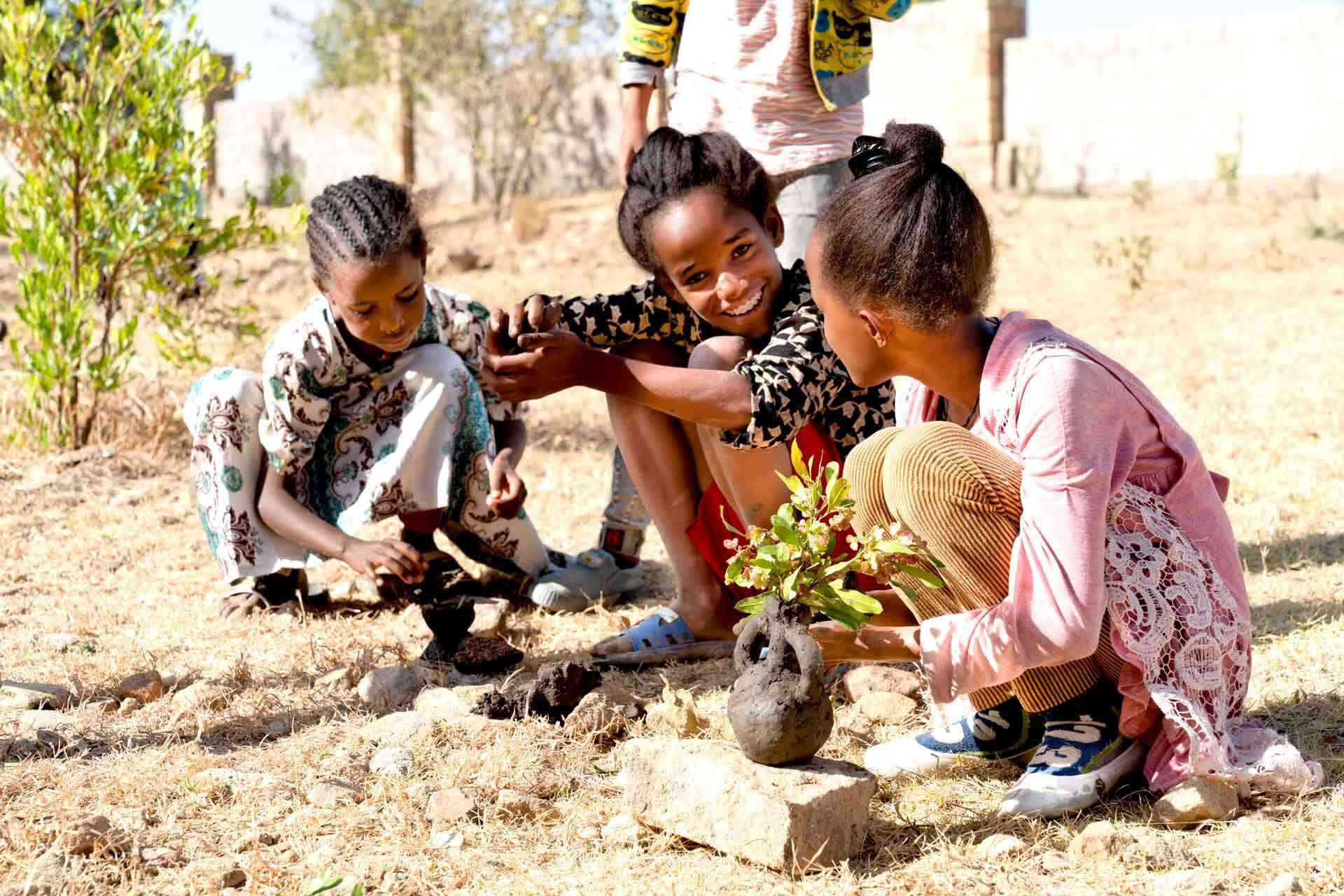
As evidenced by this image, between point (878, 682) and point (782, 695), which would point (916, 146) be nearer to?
point (782, 695)

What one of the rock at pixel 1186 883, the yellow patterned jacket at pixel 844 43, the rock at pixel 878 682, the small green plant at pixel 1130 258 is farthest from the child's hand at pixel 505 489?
the small green plant at pixel 1130 258

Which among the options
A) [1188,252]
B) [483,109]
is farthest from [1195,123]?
[483,109]

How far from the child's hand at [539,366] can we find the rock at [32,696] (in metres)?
1.20

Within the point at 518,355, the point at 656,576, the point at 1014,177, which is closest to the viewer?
the point at 518,355

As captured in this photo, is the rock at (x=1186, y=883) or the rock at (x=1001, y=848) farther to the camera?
the rock at (x=1001, y=848)

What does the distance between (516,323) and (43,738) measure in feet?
4.23

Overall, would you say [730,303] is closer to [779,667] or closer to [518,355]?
[518,355]

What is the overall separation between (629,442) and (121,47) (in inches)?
131

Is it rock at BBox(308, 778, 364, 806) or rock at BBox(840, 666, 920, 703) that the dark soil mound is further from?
rock at BBox(840, 666, 920, 703)

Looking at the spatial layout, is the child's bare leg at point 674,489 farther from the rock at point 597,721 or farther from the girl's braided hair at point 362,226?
the girl's braided hair at point 362,226

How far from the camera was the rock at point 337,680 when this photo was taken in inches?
125

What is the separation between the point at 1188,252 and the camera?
33.9 ft

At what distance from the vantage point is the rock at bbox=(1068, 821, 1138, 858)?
2164mm

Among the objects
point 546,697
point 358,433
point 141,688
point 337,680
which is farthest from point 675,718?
point 358,433
